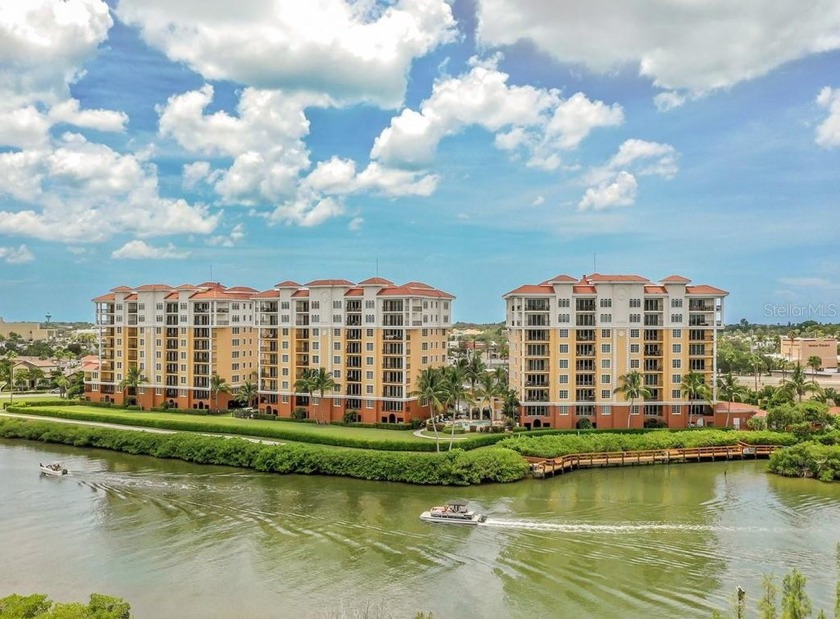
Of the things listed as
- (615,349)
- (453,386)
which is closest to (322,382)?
(453,386)

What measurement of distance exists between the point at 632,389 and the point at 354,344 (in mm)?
25939

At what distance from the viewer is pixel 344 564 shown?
30.2 m

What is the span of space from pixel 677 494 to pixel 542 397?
61.4ft

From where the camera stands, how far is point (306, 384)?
60.9m

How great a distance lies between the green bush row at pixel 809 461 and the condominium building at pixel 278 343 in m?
29.9

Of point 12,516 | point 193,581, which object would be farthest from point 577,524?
point 12,516

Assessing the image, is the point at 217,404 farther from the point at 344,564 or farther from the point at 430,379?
the point at 344,564

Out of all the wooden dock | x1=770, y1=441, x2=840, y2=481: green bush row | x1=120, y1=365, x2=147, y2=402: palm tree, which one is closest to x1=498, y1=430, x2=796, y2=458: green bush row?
the wooden dock

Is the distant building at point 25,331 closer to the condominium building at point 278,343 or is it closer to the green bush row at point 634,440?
the condominium building at point 278,343

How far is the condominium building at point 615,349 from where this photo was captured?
58406 millimetres

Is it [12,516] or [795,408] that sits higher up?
[795,408]

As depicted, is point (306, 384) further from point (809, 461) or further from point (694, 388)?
point (809, 461)

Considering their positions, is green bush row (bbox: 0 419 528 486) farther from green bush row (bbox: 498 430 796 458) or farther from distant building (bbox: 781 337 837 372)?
distant building (bbox: 781 337 837 372)

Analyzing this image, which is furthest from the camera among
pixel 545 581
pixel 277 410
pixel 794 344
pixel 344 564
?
pixel 794 344
